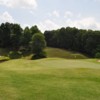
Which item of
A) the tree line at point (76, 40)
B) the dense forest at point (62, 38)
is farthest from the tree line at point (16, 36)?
the tree line at point (76, 40)

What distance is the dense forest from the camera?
94.9 m

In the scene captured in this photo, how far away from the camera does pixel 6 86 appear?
58.0 ft

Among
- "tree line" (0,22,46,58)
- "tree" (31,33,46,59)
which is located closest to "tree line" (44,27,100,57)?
"tree line" (0,22,46,58)

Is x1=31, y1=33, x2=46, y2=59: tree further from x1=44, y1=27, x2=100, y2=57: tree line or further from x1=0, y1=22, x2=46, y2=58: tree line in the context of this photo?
x1=44, y1=27, x2=100, y2=57: tree line

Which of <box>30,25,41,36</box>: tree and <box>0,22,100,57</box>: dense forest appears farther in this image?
<box>30,25,41,36</box>: tree

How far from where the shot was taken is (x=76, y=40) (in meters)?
104

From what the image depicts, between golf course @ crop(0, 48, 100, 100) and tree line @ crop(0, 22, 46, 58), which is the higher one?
tree line @ crop(0, 22, 46, 58)

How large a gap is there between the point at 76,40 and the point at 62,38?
20.3 feet

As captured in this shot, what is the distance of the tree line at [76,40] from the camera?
98.6m

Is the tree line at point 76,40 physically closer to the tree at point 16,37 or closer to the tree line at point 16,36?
the tree line at point 16,36

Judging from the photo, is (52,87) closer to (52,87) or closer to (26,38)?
(52,87)

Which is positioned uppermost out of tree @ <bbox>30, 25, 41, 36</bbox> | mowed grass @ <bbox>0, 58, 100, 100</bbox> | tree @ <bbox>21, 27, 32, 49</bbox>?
tree @ <bbox>30, 25, 41, 36</bbox>

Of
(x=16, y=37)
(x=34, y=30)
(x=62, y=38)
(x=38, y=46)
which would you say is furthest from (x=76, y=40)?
(x=38, y=46)

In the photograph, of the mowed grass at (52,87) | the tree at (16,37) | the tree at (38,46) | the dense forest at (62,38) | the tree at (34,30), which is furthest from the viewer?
the tree at (16,37)
